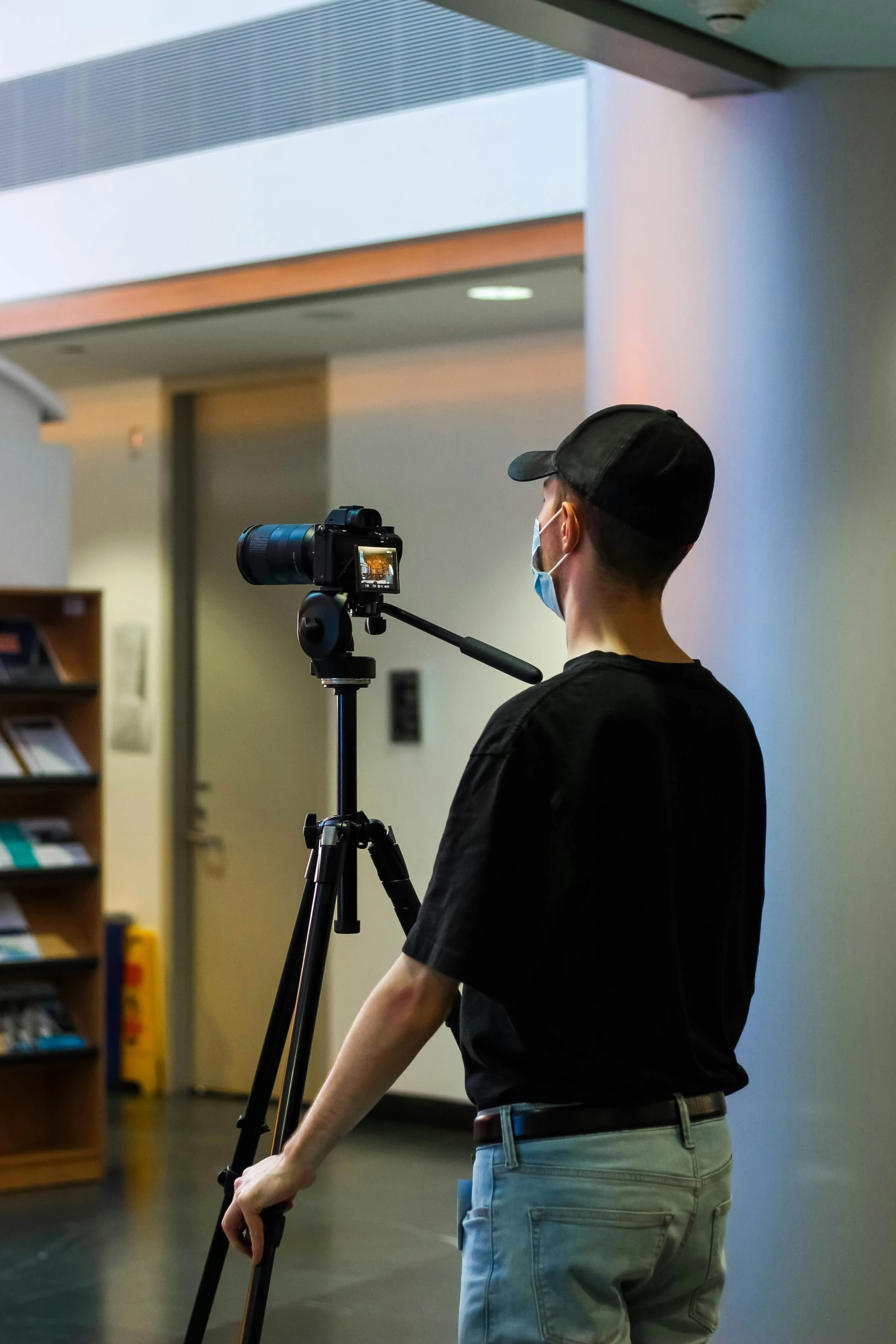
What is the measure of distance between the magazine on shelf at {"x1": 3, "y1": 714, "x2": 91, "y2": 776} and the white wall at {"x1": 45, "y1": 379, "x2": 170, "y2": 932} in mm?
1269

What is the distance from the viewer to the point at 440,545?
585cm

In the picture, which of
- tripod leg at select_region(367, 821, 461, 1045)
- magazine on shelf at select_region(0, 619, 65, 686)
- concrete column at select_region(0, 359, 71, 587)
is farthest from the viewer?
concrete column at select_region(0, 359, 71, 587)

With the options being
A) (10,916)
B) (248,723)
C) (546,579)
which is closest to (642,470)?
(546,579)

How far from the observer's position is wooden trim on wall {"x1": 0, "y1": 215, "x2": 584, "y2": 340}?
4.59m

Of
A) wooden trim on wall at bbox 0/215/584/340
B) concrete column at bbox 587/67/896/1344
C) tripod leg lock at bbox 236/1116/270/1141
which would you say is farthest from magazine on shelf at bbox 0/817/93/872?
concrete column at bbox 587/67/896/1344

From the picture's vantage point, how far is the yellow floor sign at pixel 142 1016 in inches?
259

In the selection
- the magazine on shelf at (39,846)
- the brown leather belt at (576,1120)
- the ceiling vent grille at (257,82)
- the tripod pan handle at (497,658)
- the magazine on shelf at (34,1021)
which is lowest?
the magazine on shelf at (34,1021)

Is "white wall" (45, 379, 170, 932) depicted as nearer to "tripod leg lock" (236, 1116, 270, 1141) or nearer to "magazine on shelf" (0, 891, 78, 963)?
"magazine on shelf" (0, 891, 78, 963)

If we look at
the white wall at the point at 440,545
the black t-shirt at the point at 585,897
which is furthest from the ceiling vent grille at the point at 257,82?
the black t-shirt at the point at 585,897

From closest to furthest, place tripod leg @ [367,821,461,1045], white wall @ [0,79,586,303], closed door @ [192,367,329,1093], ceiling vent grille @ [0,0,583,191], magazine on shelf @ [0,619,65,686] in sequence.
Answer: tripod leg @ [367,821,461,1045] → white wall @ [0,79,586,303] → ceiling vent grille @ [0,0,583,191] → magazine on shelf @ [0,619,65,686] → closed door @ [192,367,329,1093]

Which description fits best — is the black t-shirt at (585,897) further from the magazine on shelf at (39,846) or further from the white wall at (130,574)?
the white wall at (130,574)

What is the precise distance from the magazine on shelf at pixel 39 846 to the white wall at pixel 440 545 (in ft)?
3.61

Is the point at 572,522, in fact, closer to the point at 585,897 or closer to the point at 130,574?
the point at 585,897

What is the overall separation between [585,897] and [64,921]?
→ 4.18 m
